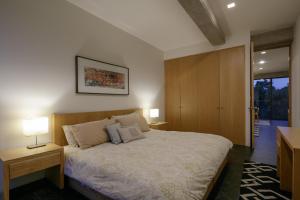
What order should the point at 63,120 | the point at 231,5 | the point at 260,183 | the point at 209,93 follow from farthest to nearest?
the point at 209,93 < the point at 231,5 < the point at 63,120 < the point at 260,183

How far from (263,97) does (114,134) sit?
9136 millimetres

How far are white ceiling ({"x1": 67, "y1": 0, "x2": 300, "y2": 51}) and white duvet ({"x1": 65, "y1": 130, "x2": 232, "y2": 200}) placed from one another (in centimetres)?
230

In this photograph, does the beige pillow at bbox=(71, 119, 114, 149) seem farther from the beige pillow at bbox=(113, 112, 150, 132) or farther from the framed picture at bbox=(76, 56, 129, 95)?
the framed picture at bbox=(76, 56, 129, 95)

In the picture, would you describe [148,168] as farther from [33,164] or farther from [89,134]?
[33,164]

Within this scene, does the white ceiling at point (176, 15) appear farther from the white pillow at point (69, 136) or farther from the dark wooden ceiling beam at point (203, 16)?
the white pillow at point (69, 136)

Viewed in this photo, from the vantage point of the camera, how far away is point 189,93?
4.65 metres

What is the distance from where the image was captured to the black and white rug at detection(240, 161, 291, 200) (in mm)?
1943

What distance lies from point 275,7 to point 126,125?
11.1ft

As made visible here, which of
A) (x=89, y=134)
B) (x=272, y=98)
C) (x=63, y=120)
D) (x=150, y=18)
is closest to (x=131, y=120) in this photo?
(x=89, y=134)

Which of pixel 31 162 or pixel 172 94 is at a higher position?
pixel 172 94

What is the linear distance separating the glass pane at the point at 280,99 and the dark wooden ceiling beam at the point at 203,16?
22.4 feet

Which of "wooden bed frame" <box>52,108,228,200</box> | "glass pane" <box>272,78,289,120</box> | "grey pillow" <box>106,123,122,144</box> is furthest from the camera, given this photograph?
"glass pane" <box>272,78,289,120</box>

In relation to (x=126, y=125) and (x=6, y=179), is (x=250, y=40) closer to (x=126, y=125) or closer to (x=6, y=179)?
(x=126, y=125)

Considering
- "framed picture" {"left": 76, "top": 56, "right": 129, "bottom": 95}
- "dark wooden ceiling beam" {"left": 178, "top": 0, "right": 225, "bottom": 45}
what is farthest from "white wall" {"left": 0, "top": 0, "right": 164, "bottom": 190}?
"dark wooden ceiling beam" {"left": 178, "top": 0, "right": 225, "bottom": 45}
